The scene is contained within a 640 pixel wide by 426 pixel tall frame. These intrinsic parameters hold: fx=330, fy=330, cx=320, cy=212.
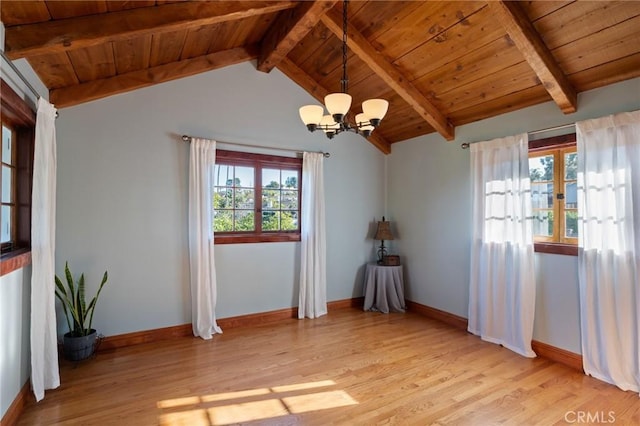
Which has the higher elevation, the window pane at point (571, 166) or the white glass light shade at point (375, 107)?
the white glass light shade at point (375, 107)

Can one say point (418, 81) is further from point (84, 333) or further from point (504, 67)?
point (84, 333)

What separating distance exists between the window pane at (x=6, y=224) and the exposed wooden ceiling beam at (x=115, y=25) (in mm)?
1002

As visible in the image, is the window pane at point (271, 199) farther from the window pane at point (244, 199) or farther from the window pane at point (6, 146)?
the window pane at point (6, 146)

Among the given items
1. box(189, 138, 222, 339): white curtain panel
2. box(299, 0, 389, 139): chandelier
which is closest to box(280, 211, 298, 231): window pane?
box(189, 138, 222, 339): white curtain panel

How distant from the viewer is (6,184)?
2244 millimetres

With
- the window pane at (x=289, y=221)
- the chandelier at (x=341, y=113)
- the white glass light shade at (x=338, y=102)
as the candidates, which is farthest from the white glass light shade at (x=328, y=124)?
the window pane at (x=289, y=221)

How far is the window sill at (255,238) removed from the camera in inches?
150

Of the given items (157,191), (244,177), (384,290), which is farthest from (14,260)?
(384,290)

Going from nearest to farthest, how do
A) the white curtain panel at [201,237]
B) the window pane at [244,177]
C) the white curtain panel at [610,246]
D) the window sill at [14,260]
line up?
the window sill at [14,260]
the white curtain panel at [610,246]
the white curtain panel at [201,237]
the window pane at [244,177]

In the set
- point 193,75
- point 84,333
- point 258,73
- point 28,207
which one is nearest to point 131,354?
point 84,333

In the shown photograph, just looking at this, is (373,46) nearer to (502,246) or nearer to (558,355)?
(502,246)

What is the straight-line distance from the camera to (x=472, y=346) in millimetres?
3375

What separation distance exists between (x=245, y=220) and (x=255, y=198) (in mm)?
296

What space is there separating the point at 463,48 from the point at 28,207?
3.77 m
